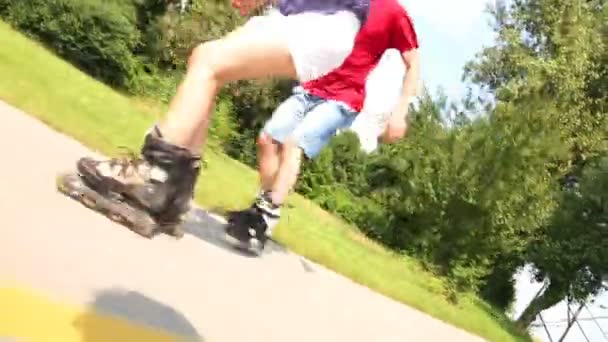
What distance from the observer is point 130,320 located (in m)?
2.93

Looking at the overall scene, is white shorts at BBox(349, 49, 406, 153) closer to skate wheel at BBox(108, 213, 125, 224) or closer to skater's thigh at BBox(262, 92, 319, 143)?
skater's thigh at BBox(262, 92, 319, 143)

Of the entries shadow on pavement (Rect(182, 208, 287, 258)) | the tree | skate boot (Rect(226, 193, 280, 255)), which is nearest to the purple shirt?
shadow on pavement (Rect(182, 208, 287, 258))

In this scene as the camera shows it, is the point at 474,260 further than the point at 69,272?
Yes

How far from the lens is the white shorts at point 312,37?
307 centimetres

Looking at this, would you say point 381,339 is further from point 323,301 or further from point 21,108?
point 21,108

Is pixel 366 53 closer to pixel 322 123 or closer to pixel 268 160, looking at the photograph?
pixel 322 123

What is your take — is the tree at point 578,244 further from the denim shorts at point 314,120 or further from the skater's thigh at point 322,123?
the skater's thigh at point 322,123

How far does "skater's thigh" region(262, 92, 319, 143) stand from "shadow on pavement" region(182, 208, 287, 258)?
0.67m

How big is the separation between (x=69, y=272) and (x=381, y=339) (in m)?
2.20

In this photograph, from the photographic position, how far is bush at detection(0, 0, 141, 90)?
584 inches

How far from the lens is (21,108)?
6.52 m

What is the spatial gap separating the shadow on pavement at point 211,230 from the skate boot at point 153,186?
5.49ft

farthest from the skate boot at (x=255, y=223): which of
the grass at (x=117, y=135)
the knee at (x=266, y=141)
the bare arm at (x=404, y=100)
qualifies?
the bare arm at (x=404, y=100)

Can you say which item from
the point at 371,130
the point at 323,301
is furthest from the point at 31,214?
the point at 323,301
